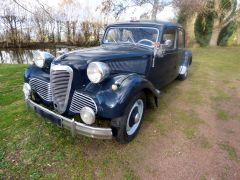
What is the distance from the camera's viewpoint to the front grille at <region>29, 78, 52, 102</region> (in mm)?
2924

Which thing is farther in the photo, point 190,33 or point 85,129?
point 190,33

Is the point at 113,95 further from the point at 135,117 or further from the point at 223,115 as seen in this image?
the point at 223,115

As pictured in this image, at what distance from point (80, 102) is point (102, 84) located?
357mm

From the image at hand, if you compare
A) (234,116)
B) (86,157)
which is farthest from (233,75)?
(86,157)

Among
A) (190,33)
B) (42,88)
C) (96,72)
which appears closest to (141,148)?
(96,72)

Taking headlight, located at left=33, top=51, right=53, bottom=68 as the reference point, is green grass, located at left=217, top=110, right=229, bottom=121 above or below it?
below

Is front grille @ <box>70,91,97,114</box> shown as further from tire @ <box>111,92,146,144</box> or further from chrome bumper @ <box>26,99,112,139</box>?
tire @ <box>111,92,146,144</box>

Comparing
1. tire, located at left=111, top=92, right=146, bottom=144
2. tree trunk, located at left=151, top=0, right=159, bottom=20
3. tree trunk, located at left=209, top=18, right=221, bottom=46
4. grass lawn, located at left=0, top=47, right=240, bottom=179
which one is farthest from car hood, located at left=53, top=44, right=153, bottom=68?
Answer: tree trunk, located at left=209, top=18, right=221, bottom=46

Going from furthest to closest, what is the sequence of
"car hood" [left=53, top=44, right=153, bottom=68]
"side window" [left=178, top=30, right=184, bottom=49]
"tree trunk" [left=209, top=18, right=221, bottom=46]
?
"tree trunk" [left=209, top=18, right=221, bottom=46] < "side window" [left=178, top=30, right=184, bottom=49] < "car hood" [left=53, top=44, right=153, bottom=68]

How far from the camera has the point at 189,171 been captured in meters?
2.54

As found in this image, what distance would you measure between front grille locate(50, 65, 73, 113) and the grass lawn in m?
0.65

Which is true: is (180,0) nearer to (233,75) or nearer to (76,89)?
(233,75)

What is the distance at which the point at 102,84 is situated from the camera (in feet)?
8.55

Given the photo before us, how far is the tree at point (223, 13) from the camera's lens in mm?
13297
